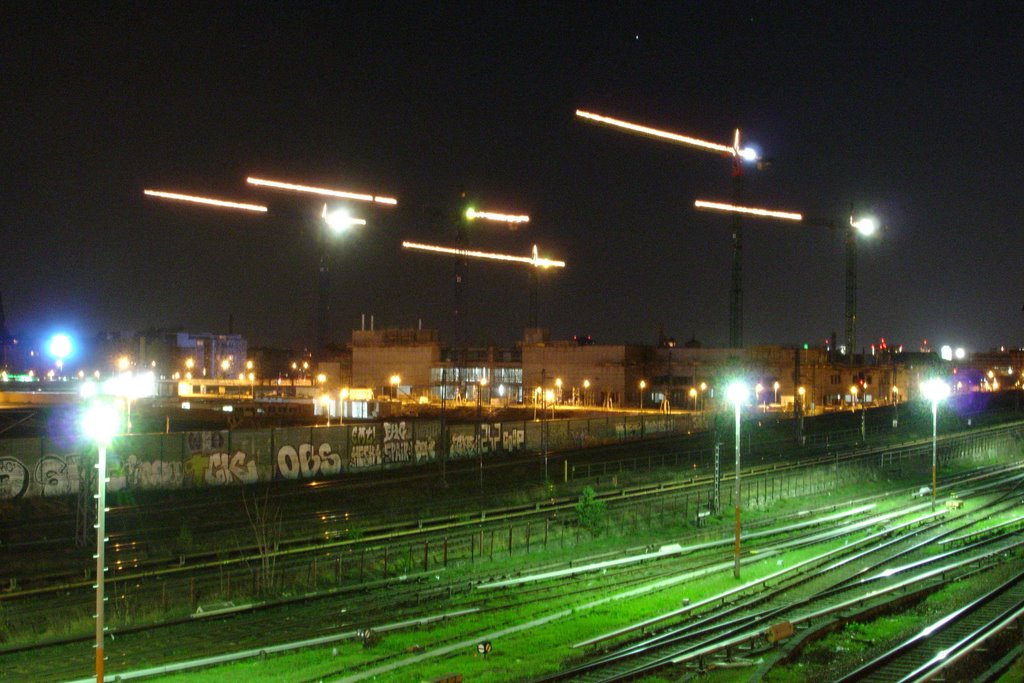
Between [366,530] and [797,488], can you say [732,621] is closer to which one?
[366,530]

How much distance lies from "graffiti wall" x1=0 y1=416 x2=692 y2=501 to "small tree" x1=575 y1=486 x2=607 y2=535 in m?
7.63

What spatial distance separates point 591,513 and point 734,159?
52098mm

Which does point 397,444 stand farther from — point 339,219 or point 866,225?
point 866,225

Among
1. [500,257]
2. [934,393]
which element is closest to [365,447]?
[934,393]

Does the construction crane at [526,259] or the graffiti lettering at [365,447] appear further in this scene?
the construction crane at [526,259]

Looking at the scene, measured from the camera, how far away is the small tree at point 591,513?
29250mm

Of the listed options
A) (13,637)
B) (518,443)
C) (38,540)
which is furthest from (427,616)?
(518,443)

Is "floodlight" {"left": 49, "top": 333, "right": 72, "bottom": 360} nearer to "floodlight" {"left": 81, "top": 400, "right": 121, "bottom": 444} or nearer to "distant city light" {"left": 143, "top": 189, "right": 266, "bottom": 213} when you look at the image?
"floodlight" {"left": 81, "top": 400, "right": 121, "bottom": 444}

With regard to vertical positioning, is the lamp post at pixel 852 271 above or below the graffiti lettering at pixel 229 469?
above

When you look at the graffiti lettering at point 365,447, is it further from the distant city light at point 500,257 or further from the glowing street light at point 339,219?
the distant city light at point 500,257

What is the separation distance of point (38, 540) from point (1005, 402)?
83405mm

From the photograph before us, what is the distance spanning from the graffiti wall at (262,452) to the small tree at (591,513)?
25.0ft

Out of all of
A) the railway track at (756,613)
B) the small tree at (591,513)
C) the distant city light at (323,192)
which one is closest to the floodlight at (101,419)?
the railway track at (756,613)

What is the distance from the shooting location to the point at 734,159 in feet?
246
